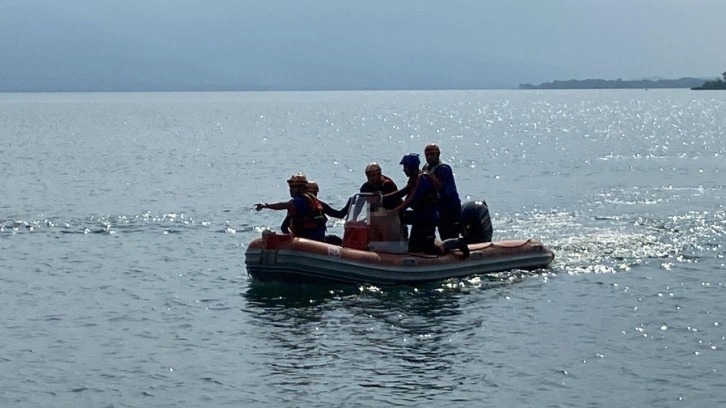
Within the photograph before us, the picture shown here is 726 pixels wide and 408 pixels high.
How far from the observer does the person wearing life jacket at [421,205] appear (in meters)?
20.2

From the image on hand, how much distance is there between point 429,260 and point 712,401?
7.01 meters

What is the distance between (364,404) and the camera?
14133mm

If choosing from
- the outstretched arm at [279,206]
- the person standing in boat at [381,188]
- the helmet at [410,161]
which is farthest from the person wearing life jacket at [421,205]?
the outstretched arm at [279,206]

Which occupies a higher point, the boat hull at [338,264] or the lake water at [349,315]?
the boat hull at [338,264]

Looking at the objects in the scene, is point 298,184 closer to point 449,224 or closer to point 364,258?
point 364,258

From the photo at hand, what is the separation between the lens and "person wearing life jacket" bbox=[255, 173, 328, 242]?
2034 centimetres

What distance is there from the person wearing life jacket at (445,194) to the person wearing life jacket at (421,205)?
0.27 metres

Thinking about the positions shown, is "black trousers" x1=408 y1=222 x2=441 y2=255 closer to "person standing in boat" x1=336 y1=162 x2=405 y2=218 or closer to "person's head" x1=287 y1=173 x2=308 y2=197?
"person standing in boat" x1=336 y1=162 x2=405 y2=218

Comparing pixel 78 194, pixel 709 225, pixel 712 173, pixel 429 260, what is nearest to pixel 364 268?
pixel 429 260

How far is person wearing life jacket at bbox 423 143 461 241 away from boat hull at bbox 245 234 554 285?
66 centimetres

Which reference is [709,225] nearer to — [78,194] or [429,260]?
[429,260]

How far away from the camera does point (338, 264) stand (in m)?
19.7

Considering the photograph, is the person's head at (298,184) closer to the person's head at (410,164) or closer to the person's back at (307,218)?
the person's back at (307,218)

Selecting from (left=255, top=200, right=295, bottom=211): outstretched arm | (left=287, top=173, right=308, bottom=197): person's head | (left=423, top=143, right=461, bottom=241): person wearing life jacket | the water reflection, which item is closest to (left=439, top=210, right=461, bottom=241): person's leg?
(left=423, top=143, right=461, bottom=241): person wearing life jacket
